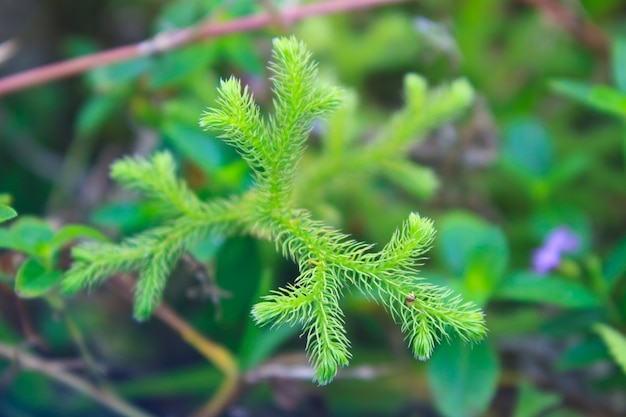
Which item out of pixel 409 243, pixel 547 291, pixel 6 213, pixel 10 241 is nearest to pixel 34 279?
pixel 10 241

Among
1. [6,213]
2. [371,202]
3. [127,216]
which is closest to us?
[6,213]

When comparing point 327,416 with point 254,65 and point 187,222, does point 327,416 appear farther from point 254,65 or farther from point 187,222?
point 254,65

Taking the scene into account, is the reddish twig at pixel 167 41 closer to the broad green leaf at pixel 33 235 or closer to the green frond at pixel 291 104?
the broad green leaf at pixel 33 235

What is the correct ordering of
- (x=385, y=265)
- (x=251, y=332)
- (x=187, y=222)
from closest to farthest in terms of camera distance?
(x=385, y=265) → (x=187, y=222) → (x=251, y=332)

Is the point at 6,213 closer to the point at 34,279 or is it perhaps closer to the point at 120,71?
the point at 34,279

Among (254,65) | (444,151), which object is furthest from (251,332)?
(444,151)

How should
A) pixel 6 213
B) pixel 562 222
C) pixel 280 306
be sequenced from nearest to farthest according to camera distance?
pixel 280 306 < pixel 6 213 < pixel 562 222

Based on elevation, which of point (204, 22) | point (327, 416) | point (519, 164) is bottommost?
point (327, 416)
